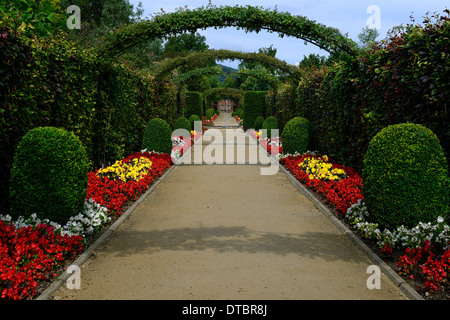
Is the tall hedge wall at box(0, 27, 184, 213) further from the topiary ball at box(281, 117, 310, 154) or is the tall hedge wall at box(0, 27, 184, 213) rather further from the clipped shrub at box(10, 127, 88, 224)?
the topiary ball at box(281, 117, 310, 154)

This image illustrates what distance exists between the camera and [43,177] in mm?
5258

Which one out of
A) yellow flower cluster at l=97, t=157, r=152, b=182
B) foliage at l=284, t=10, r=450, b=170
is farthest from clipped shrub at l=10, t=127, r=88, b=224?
foliage at l=284, t=10, r=450, b=170

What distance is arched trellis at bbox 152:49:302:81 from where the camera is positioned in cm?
1662

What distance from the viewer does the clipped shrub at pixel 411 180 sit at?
5086 millimetres

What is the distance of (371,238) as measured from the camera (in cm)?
551

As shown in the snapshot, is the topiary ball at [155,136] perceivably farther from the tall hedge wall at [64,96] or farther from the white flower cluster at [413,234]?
the white flower cluster at [413,234]

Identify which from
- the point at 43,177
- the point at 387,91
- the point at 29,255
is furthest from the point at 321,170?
the point at 29,255

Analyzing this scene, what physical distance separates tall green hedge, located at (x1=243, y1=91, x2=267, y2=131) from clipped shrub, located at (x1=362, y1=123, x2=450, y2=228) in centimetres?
2464

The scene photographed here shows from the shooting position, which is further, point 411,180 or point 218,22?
point 218,22

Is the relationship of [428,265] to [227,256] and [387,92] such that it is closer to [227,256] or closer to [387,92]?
[227,256]

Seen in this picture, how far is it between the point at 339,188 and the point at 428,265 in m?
3.57

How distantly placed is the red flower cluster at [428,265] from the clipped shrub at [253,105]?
2543 centimetres

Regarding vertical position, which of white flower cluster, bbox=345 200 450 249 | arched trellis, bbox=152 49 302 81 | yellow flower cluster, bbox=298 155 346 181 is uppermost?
arched trellis, bbox=152 49 302 81
